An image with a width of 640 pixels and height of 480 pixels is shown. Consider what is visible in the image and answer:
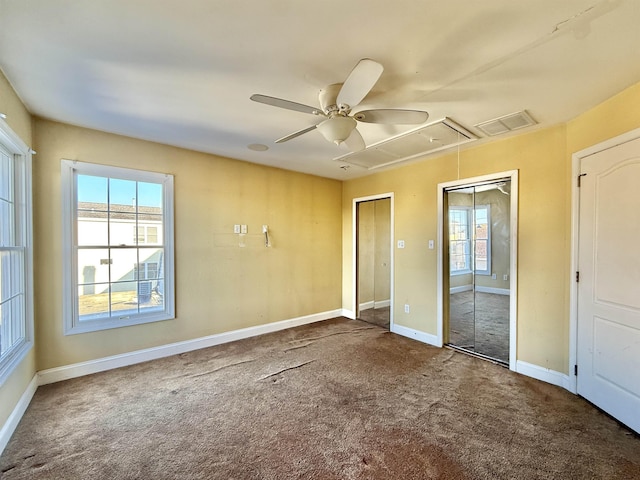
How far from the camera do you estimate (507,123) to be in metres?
2.62

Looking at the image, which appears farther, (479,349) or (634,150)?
(479,349)

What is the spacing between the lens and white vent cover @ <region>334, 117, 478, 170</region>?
2.75m

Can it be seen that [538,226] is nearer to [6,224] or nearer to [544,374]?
[544,374]

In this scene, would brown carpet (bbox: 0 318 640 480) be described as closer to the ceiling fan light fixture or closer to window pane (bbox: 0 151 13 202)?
window pane (bbox: 0 151 13 202)

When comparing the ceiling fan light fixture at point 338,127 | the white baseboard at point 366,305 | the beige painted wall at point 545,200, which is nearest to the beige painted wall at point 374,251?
the white baseboard at point 366,305

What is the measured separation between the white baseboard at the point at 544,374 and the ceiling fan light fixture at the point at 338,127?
295 cm

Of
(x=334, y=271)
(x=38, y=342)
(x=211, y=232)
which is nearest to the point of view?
(x=38, y=342)

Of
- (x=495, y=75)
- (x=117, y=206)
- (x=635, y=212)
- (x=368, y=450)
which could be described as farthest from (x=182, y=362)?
(x=635, y=212)

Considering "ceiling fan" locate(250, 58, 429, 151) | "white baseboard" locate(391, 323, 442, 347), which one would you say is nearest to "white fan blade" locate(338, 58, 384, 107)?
"ceiling fan" locate(250, 58, 429, 151)

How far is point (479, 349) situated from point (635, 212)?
2.18 metres

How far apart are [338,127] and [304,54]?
0.52 metres

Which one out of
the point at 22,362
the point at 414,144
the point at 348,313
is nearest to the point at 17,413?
the point at 22,362

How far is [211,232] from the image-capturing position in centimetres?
369

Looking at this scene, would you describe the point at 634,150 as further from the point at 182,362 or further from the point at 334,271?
the point at 182,362
